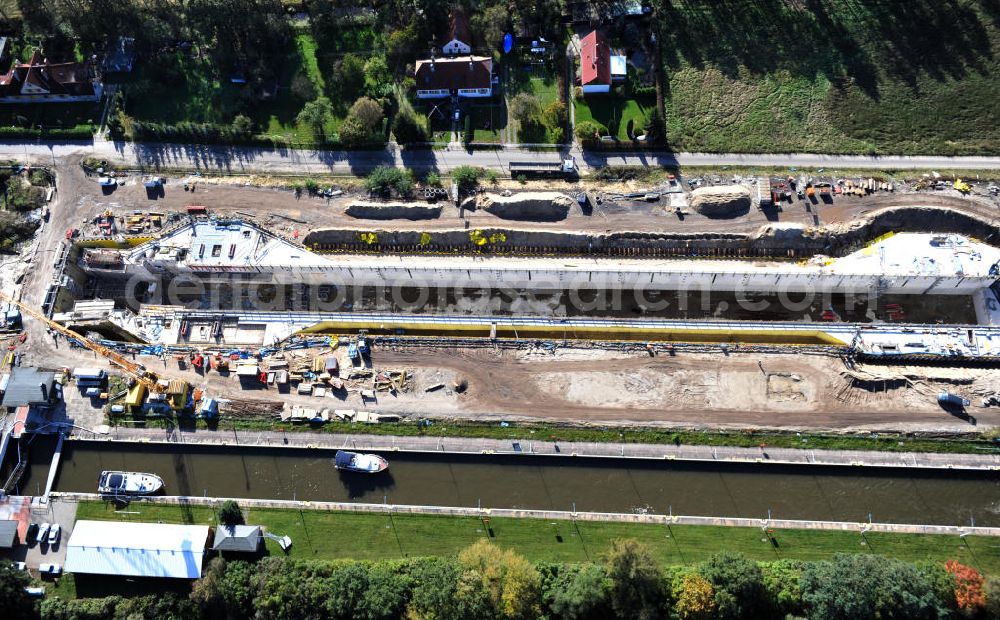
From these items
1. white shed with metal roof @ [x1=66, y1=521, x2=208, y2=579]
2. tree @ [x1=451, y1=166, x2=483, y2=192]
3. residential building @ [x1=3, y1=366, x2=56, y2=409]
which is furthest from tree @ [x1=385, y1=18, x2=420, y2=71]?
white shed with metal roof @ [x1=66, y1=521, x2=208, y2=579]

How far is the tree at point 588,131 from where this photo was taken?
74188 millimetres

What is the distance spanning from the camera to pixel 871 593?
165 ft

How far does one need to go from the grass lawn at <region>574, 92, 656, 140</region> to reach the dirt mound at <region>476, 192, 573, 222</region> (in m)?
12.2

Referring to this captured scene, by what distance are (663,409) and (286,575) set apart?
1532 inches

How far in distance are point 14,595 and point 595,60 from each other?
A: 81.5 m

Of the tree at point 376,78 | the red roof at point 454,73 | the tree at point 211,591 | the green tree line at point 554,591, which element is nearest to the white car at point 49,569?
the green tree line at point 554,591

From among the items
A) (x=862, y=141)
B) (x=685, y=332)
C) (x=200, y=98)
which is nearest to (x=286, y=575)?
(x=685, y=332)

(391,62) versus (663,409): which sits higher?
(391,62)

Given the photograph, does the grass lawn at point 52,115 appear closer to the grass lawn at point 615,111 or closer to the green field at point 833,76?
the grass lawn at point 615,111

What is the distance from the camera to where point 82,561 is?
56844 millimetres

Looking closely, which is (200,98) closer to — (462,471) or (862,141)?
(462,471)

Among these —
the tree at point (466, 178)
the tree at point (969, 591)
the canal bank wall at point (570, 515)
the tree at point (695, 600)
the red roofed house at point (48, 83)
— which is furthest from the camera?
the red roofed house at point (48, 83)

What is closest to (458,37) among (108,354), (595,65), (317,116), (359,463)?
(595,65)

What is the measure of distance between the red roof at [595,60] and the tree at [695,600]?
188 ft
